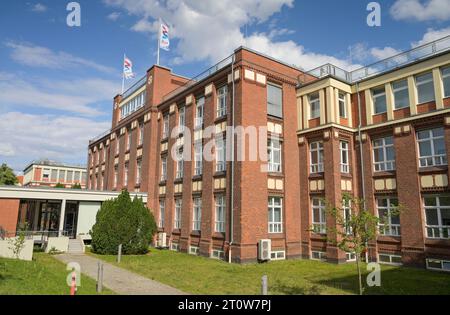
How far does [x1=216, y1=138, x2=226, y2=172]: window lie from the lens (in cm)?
2119

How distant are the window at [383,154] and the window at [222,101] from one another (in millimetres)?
9513

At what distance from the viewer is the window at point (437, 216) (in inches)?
676

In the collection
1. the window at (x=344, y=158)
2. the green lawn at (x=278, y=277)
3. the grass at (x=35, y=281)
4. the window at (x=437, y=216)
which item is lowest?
the green lawn at (x=278, y=277)

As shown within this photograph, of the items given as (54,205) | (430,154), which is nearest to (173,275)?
(430,154)

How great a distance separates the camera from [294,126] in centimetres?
→ 2267

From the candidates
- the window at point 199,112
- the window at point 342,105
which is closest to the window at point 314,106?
the window at point 342,105

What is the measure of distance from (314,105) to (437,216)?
9623 mm

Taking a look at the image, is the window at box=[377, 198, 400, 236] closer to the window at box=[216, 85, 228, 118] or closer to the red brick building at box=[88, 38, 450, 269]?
the red brick building at box=[88, 38, 450, 269]

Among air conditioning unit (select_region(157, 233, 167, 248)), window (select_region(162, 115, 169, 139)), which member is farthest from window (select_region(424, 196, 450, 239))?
window (select_region(162, 115, 169, 139))

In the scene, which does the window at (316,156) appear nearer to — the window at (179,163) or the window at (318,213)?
the window at (318,213)

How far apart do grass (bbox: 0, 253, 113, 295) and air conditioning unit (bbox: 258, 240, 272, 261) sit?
883 cm

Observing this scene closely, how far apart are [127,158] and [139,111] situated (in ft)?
16.4
